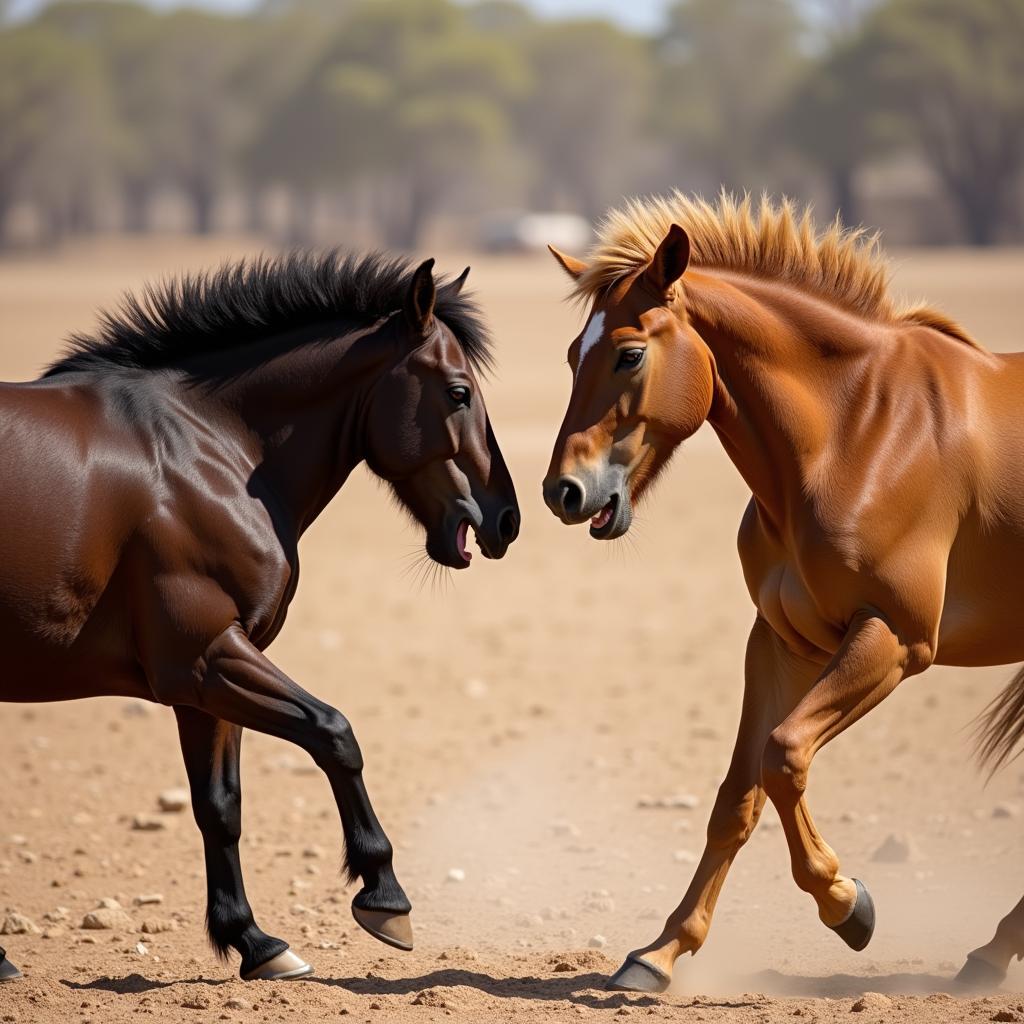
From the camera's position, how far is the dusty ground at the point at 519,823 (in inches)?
191

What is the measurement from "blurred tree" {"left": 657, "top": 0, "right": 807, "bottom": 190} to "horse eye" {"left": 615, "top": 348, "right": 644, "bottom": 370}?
217 ft

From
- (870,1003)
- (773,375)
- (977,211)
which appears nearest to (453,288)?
(773,375)

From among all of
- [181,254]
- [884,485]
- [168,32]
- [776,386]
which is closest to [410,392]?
[776,386]

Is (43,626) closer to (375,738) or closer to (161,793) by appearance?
(161,793)

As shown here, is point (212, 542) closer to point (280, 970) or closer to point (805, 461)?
point (280, 970)

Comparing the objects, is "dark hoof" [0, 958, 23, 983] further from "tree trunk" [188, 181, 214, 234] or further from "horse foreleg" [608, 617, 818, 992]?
"tree trunk" [188, 181, 214, 234]

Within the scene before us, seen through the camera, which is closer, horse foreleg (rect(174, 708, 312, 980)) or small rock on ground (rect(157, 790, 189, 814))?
horse foreleg (rect(174, 708, 312, 980))

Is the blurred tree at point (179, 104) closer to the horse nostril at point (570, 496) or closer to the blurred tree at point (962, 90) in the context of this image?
the blurred tree at point (962, 90)

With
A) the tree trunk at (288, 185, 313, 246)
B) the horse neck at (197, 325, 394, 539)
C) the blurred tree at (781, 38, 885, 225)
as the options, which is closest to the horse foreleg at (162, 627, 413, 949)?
the horse neck at (197, 325, 394, 539)

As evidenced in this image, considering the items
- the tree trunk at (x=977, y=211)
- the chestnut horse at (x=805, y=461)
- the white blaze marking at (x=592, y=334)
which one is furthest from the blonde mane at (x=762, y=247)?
the tree trunk at (x=977, y=211)

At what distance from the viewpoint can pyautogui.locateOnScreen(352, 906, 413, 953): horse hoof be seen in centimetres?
461

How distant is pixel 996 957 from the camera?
16.3 ft

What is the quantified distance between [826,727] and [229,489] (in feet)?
6.01

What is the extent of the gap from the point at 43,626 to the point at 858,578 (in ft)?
7.51
